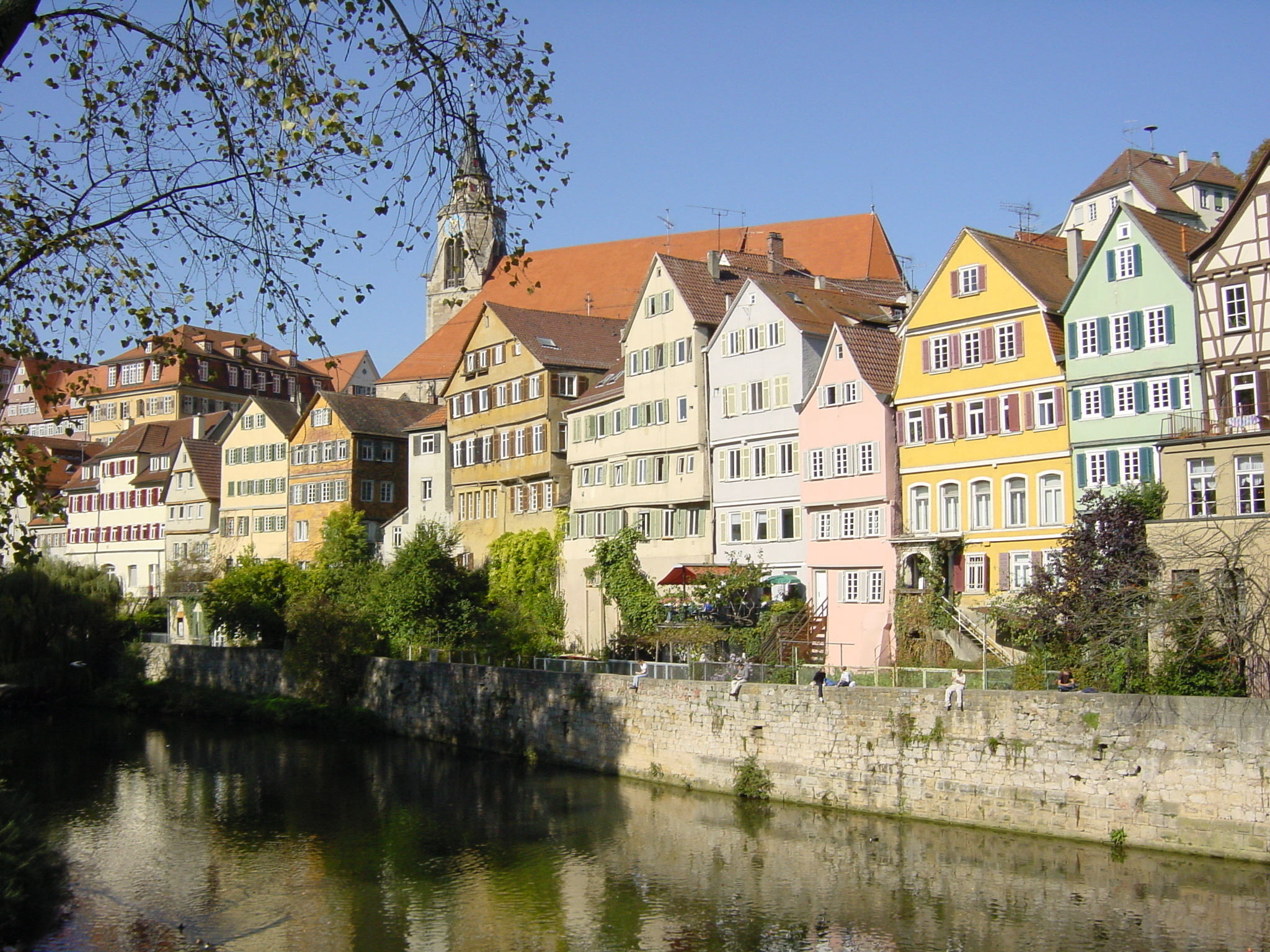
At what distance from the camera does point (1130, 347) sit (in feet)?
105

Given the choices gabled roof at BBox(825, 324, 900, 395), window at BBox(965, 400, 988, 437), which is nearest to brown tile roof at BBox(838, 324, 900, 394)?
gabled roof at BBox(825, 324, 900, 395)

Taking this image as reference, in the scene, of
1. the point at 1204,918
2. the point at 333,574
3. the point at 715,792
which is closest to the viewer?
the point at 1204,918

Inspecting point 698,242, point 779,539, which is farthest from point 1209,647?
point 698,242

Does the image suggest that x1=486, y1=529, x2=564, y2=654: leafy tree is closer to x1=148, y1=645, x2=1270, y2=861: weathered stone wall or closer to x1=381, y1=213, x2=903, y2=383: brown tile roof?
x1=148, y1=645, x2=1270, y2=861: weathered stone wall

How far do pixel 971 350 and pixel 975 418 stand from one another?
192cm

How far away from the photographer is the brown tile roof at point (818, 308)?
4088cm

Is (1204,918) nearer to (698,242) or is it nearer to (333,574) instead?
Result: (333,574)

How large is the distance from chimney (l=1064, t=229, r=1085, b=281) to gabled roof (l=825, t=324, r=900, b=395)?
17.6 ft

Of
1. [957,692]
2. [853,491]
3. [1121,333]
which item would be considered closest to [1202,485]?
[1121,333]

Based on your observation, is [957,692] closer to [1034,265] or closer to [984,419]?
[984,419]

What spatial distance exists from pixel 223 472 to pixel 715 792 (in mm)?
47658

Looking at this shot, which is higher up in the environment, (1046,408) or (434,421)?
(434,421)

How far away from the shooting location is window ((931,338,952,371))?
36562 millimetres

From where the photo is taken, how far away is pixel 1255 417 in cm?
2795
